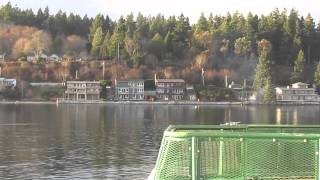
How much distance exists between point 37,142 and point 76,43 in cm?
15294

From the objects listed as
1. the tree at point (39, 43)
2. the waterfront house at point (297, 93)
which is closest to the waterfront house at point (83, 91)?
the tree at point (39, 43)

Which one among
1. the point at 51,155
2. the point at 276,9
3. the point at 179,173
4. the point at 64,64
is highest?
the point at 276,9

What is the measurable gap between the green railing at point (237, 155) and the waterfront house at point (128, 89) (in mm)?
152729

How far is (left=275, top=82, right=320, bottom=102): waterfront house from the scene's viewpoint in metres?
167

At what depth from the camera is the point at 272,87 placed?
542ft

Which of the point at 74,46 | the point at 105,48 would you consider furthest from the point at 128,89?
the point at 74,46

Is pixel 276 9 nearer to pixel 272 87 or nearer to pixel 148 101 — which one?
pixel 272 87

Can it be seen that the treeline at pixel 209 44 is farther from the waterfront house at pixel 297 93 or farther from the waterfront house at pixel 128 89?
the waterfront house at pixel 128 89

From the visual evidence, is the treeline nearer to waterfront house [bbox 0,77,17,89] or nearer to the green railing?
waterfront house [bbox 0,77,17,89]

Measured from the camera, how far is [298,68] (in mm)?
178875

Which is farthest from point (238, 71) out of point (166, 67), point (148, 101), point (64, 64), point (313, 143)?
point (313, 143)

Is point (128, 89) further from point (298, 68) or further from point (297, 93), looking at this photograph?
point (298, 68)

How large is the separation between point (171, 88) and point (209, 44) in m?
29.6

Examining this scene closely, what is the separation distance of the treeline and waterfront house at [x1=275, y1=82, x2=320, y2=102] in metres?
9.42
